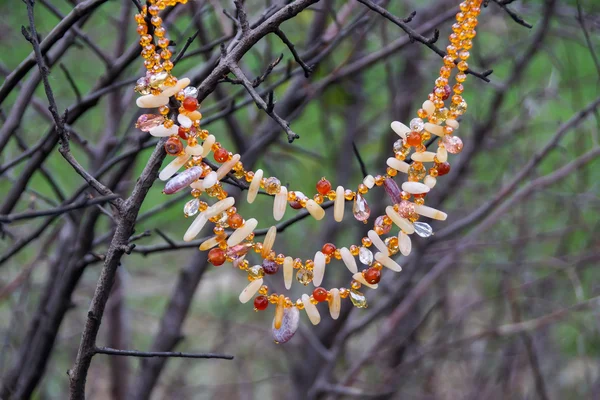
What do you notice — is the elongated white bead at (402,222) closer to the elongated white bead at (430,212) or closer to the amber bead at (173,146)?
the elongated white bead at (430,212)

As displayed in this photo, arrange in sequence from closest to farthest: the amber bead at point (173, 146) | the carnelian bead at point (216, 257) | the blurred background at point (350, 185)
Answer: the amber bead at point (173, 146), the carnelian bead at point (216, 257), the blurred background at point (350, 185)

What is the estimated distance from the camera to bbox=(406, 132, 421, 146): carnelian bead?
28.0 inches

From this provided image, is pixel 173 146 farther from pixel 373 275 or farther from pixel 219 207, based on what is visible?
pixel 373 275

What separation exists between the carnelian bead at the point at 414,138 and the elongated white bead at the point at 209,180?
247 millimetres

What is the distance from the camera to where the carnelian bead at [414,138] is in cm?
71

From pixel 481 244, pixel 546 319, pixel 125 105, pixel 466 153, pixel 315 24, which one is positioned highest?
pixel 315 24

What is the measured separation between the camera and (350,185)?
193 centimetres

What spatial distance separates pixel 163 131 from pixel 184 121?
25mm

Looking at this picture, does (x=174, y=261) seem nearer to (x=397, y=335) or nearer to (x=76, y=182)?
(x=76, y=182)

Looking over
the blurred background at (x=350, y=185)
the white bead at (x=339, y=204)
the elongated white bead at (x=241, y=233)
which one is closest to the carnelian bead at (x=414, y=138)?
the white bead at (x=339, y=204)

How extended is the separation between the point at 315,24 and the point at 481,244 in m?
0.72

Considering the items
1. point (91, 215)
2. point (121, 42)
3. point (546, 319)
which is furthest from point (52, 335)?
point (546, 319)

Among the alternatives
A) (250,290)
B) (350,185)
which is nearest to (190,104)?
(250,290)

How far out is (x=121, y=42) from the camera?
4.68ft
